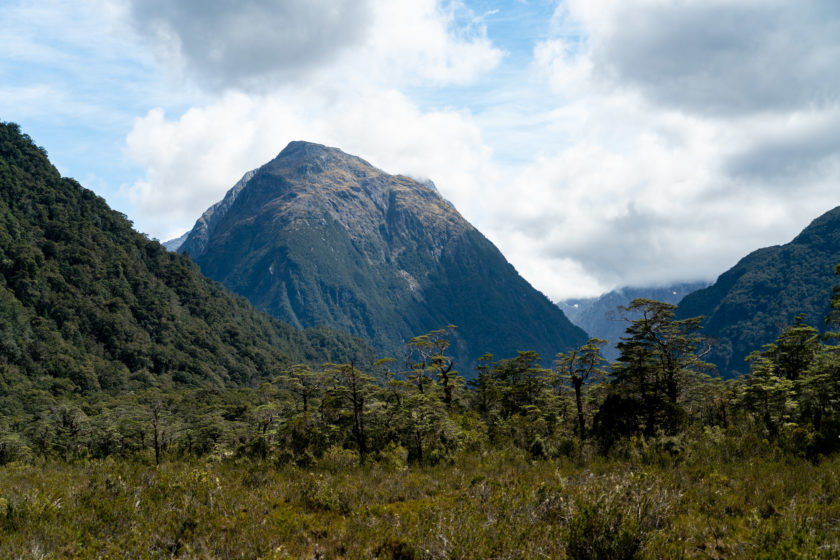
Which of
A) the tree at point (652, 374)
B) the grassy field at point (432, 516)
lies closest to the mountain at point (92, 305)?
the grassy field at point (432, 516)

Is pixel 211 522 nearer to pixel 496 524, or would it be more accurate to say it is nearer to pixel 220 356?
pixel 496 524

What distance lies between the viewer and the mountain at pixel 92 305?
114 metres

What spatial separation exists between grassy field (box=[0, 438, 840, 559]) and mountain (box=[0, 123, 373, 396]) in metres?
107

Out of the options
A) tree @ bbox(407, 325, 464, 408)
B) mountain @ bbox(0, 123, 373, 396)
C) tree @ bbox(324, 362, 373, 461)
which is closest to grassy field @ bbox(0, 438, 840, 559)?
tree @ bbox(324, 362, 373, 461)

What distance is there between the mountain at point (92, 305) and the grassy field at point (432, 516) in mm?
106874

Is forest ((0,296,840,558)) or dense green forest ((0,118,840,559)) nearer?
forest ((0,296,840,558))

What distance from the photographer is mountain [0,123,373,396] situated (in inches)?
4469

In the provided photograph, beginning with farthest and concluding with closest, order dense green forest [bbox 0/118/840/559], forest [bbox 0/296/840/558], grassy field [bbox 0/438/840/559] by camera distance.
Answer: dense green forest [bbox 0/118/840/559], forest [bbox 0/296/840/558], grassy field [bbox 0/438/840/559]

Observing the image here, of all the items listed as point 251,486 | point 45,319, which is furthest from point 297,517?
point 45,319

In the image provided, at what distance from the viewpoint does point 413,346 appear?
32688mm

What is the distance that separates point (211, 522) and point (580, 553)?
231 inches

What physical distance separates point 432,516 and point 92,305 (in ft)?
541

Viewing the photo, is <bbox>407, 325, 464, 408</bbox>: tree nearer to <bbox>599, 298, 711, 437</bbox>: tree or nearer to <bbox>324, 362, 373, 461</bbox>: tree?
<bbox>324, 362, 373, 461</bbox>: tree

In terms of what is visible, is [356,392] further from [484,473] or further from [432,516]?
[432,516]
